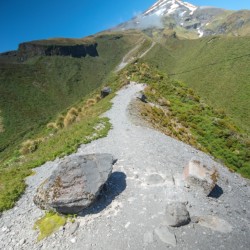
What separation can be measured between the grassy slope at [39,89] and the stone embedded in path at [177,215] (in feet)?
217

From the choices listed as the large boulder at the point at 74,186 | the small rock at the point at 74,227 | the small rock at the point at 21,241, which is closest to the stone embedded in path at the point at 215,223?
the large boulder at the point at 74,186

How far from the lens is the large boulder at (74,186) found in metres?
11.7

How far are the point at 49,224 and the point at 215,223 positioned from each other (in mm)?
6926

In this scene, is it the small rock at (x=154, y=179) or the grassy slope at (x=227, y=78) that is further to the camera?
the grassy slope at (x=227, y=78)

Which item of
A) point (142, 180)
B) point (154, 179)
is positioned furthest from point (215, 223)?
point (142, 180)

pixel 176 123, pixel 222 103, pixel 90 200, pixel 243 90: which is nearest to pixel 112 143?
pixel 90 200

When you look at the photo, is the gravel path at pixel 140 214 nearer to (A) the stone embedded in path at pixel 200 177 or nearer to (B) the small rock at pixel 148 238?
(B) the small rock at pixel 148 238

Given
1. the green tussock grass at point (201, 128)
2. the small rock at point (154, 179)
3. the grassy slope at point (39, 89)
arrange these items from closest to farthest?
the small rock at point (154, 179) < the green tussock grass at point (201, 128) < the grassy slope at point (39, 89)

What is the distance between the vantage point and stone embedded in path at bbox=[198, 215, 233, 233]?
10.8 meters

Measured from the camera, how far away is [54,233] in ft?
36.3

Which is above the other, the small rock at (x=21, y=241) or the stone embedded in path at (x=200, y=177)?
the small rock at (x=21, y=241)

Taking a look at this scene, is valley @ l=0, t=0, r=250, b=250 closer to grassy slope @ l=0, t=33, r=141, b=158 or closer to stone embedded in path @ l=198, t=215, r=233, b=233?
stone embedded in path @ l=198, t=215, r=233, b=233

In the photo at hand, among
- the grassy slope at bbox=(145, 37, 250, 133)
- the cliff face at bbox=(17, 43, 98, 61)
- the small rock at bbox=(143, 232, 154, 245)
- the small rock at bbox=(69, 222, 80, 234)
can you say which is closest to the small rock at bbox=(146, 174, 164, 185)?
the small rock at bbox=(143, 232, 154, 245)

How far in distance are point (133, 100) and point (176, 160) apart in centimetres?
1646
